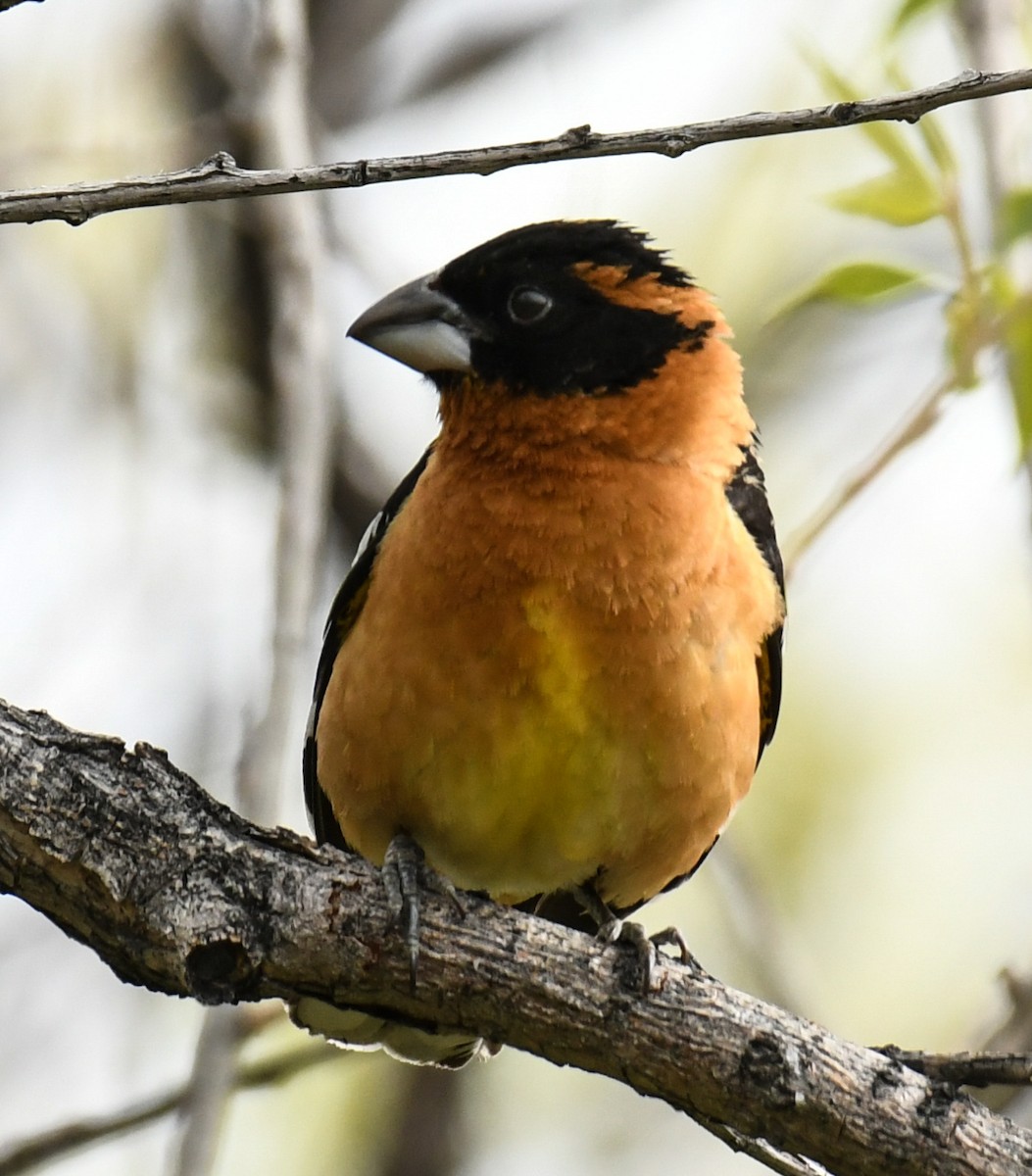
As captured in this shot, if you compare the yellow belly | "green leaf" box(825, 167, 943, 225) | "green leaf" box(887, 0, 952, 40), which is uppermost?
"green leaf" box(887, 0, 952, 40)

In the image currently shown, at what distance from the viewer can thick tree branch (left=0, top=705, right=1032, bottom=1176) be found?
3645 millimetres

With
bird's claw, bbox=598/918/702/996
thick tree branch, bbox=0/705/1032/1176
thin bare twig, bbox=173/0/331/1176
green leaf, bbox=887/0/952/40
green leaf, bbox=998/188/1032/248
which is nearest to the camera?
thick tree branch, bbox=0/705/1032/1176

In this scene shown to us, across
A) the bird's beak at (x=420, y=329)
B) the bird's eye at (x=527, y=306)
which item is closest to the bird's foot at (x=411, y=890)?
the bird's beak at (x=420, y=329)

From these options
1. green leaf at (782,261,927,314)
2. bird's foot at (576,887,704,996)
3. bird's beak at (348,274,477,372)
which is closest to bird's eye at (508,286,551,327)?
bird's beak at (348,274,477,372)

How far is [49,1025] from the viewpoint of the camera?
294 inches

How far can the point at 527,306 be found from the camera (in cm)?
539

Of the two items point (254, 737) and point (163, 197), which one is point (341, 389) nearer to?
point (254, 737)

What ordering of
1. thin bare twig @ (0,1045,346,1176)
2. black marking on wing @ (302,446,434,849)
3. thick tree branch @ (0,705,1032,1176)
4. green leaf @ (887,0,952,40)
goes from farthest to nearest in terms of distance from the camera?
black marking on wing @ (302,446,434,849)
thin bare twig @ (0,1045,346,1176)
green leaf @ (887,0,952,40)
thick tree branch @ (0,705,1032,1176)

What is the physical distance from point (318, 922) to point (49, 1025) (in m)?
4.10

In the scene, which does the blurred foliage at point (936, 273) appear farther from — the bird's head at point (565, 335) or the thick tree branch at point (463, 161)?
the thick tree branch at point (463, 161)

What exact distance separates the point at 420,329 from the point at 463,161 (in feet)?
8.39

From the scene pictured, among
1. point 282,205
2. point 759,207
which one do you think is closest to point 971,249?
point 282,205

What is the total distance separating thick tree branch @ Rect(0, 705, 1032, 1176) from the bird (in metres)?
0.24

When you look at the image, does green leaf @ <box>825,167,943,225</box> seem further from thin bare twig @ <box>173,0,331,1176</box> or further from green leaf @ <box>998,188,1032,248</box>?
thin bare twig @ <box>173,0,331,1176</box>
